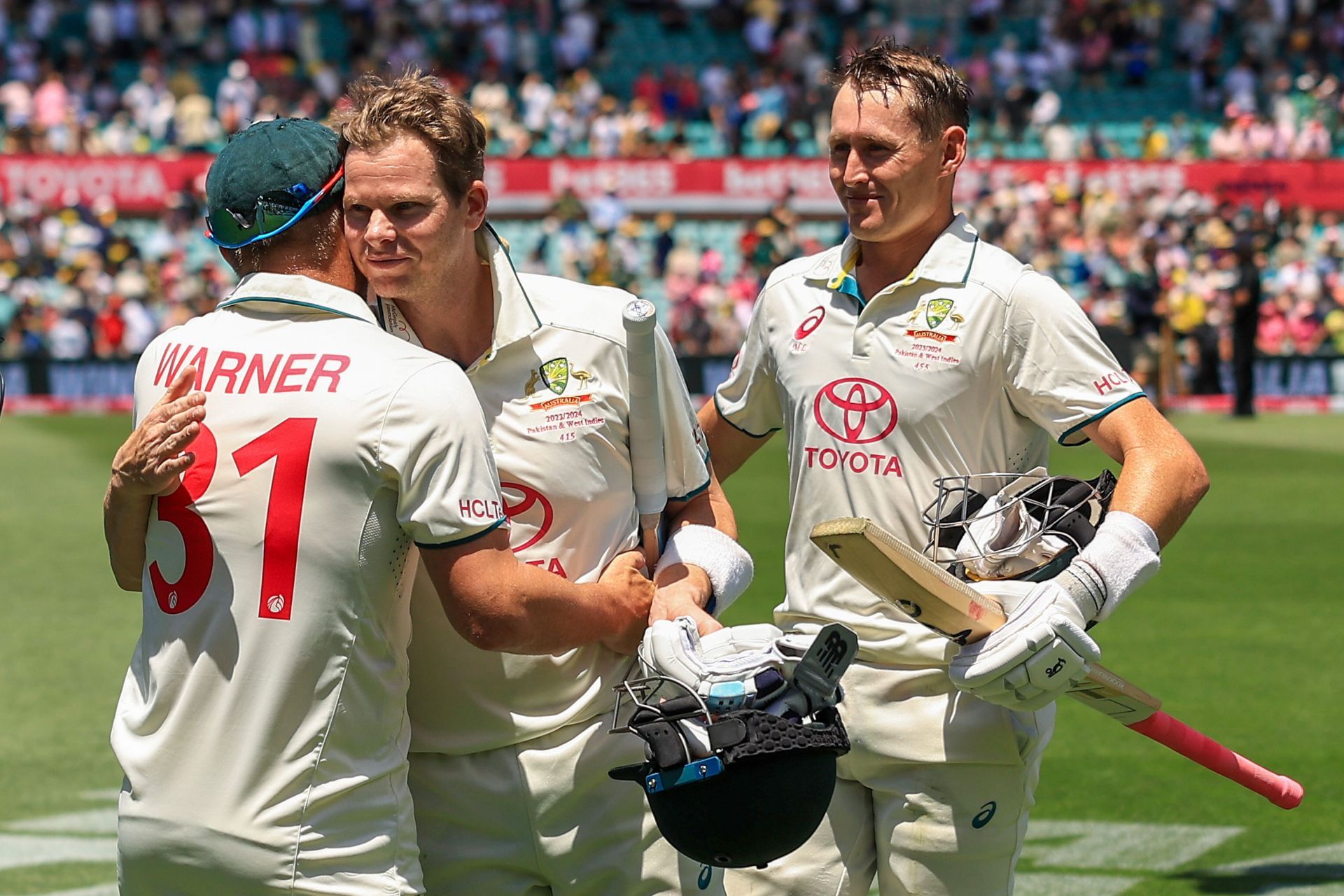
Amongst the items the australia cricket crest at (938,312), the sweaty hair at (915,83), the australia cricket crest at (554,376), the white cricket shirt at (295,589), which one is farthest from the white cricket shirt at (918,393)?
the white cricket shirt at (295,589)

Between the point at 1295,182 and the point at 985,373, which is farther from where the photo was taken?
the point at 1295,182

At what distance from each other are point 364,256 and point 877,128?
128 cm

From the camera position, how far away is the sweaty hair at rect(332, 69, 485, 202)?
3.29 metres

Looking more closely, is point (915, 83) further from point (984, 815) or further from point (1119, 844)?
point (1119, 844)

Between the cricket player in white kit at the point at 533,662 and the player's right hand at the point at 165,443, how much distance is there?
53 cm

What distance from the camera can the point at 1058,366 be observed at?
3.80 m

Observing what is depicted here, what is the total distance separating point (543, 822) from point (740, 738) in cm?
66

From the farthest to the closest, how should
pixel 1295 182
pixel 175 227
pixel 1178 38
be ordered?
pixel 1178 38
pixel 1295 182
pixel 175 227

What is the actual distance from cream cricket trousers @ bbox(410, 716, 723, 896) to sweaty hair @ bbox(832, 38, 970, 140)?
1.57 m

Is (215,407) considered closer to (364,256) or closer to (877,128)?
(364,256)

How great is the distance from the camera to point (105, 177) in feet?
94.2

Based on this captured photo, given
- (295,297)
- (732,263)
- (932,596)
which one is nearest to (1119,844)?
(932,596)

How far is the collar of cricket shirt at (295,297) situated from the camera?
3105 mm

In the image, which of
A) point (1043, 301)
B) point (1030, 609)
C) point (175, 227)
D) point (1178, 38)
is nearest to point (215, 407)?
point (1030, 609)
